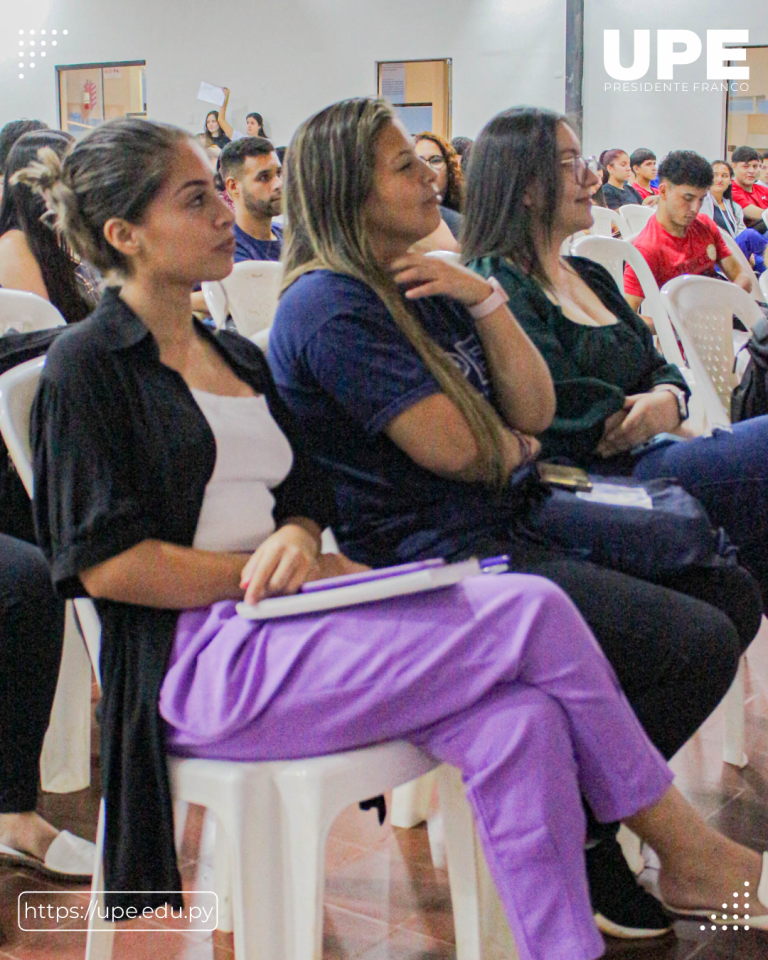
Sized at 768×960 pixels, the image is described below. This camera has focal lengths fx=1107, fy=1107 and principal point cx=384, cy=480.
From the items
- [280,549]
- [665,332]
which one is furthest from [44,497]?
[665,332]

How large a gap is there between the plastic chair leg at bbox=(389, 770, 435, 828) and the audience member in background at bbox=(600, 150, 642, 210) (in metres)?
6.78

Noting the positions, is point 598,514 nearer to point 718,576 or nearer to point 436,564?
point 718,576

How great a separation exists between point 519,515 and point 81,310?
110 centimetres

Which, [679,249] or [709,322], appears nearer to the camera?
[709,322]

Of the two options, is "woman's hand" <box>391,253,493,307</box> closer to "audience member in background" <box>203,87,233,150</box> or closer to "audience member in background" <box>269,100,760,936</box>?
"audience member in background" <box>269,100,760,936</box>

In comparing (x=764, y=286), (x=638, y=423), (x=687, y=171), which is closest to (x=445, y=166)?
(x=687, y=171)

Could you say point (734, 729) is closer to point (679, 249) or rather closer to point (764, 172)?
point (679, 249)

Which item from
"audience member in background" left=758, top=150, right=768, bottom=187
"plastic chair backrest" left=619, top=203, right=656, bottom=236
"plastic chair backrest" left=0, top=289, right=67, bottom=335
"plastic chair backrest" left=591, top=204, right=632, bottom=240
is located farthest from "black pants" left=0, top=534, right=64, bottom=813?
"audience member in background" left=758, top=150, right=768, bottom=187

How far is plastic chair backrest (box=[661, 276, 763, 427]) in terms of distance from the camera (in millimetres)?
2250

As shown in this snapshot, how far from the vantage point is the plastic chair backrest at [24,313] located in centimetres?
182

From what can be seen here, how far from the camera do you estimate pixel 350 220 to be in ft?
4.81

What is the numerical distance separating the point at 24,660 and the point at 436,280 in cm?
79

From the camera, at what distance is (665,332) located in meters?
3.10

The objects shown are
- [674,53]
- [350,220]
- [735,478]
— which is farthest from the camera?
[674,53]
